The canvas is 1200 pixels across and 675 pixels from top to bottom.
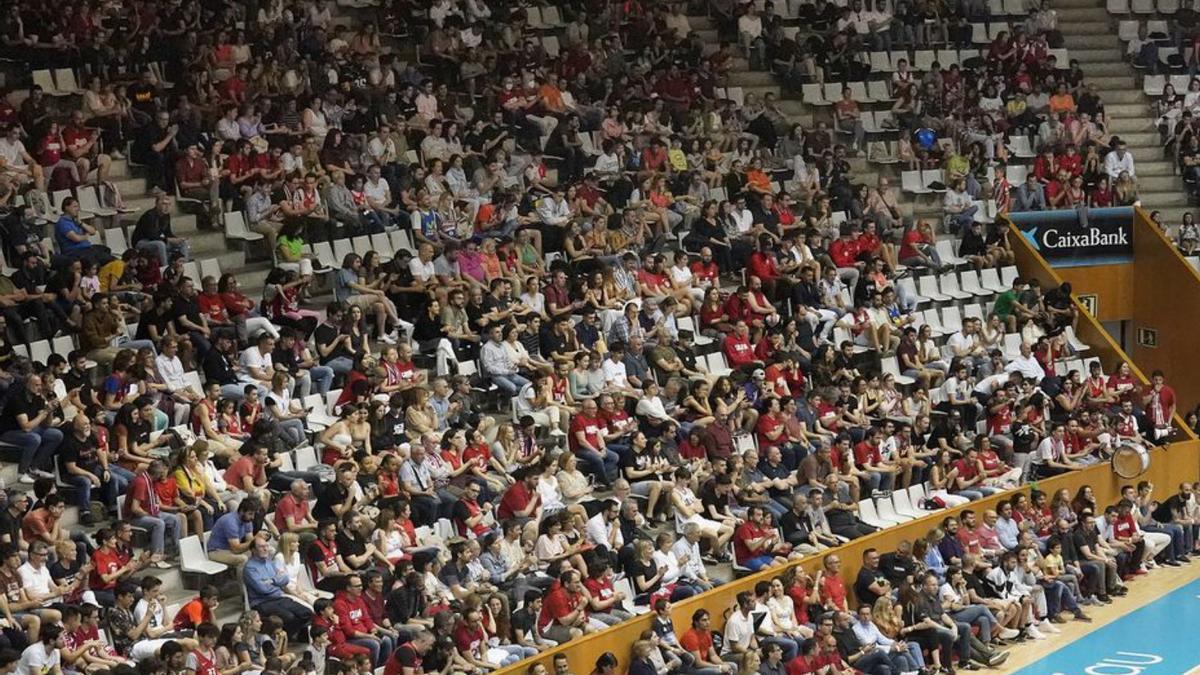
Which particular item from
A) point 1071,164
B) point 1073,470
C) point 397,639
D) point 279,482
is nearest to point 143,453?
point 279,482

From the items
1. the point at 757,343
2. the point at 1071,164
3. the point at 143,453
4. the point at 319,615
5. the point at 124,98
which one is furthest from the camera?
the point at 1071,164

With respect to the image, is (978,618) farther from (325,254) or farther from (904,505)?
(325,254)

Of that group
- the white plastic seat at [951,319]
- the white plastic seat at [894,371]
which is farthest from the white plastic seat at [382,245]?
the white plastic seat at [951,319]

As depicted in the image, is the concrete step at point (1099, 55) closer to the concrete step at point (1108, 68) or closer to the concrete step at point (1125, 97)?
the concrete step at point (1108, 68)

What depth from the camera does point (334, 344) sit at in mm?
16125

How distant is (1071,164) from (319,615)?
13561 millimetres

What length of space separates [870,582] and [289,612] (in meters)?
5.25

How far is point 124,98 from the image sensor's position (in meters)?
17.6

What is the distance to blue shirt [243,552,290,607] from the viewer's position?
517 inches

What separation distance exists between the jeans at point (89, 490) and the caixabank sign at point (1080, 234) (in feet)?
41.8

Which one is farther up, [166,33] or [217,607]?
[166,33]

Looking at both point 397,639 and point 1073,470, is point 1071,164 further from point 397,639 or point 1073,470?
point 397,639

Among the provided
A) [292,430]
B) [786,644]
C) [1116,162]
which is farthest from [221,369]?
[1116,162]

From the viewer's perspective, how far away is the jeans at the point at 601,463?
16.4m
